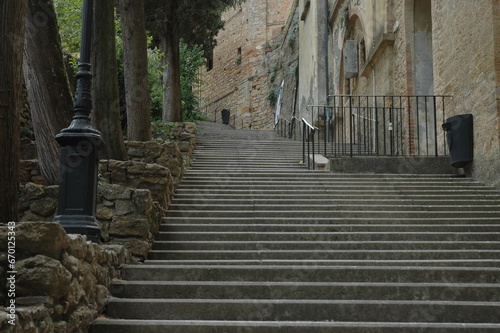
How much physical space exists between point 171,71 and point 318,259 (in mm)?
11598

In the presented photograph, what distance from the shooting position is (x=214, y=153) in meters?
13.1

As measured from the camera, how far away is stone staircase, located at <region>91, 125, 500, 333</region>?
14.5ft

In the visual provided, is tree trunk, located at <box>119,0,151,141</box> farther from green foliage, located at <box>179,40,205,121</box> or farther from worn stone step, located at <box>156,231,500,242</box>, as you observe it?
green foliage, located at <box>179,40,205,121</box>

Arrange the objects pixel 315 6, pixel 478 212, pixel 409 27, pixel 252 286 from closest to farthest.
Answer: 1. pixel 252 286
2. pixel 478 212
3. pixel 409 27
4. pixel 315 6

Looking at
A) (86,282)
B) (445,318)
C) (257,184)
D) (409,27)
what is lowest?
(445,318)

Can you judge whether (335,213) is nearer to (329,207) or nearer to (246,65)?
(329,207)

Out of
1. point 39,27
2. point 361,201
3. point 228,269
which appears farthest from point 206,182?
point 228,269

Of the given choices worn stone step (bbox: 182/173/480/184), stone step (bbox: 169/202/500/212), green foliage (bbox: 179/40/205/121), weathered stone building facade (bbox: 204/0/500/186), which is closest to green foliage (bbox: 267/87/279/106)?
weathered stone building facade (bbox: 204/0/500/186)

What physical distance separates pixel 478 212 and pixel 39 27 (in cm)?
593

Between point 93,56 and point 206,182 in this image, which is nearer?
point 93,56

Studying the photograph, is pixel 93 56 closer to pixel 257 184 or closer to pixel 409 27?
pixel 257 184

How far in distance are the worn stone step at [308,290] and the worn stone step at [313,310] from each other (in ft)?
0.99

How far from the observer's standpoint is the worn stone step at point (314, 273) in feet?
17.2

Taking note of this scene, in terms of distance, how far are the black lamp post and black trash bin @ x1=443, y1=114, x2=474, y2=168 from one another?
6535 mm
